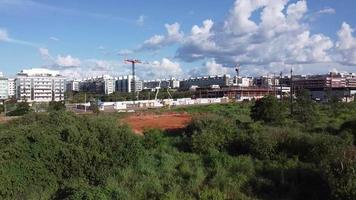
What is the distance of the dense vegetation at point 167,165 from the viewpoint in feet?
46.5

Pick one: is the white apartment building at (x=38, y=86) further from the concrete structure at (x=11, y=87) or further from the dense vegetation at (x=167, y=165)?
the dense vegetation at (x=167, y=165)

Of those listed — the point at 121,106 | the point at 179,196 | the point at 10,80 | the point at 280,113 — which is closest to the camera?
the point at 179,196

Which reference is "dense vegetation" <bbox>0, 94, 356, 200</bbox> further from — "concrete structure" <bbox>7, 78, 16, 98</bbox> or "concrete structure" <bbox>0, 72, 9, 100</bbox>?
"concrete structure" <bbox>7, 78, 16, 98</bbox>

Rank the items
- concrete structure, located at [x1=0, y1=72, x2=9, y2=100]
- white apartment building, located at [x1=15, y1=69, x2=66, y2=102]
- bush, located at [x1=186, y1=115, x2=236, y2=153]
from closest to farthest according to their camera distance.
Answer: bush, located at [x1=186, y1=115, x2=236, y2=153] → concrete structure, located at [x1=0, y1=72, x2=9, y2=100] → white apartment building, located at [x1=15, y1=69, x2=66, y2=102]

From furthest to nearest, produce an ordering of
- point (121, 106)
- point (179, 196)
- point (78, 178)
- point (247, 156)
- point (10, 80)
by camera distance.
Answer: point (10, 80)
point (121, 106)
point (247, 156)
point (78, 178)
point (179, 196)

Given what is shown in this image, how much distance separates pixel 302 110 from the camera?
37.7 metres

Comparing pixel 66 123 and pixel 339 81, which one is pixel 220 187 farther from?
pixel 339 81

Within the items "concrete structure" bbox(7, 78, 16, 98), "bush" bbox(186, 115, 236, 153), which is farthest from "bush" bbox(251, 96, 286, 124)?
"concrete structure" bbox(7, 78, 16, 98)

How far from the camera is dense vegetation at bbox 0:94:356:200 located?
1418 centimetres

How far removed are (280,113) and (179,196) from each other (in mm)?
20906

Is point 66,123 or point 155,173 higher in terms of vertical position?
point 66,123

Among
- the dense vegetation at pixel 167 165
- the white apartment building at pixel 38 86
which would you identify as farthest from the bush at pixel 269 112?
the white apartment building at pixel 38 86

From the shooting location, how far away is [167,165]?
18.5 m

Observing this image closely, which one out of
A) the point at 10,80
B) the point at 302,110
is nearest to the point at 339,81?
the point at 10,80
